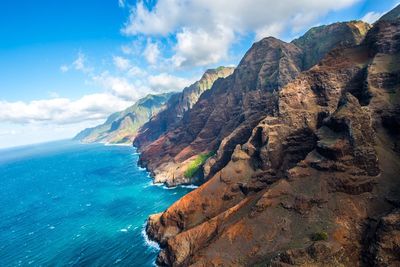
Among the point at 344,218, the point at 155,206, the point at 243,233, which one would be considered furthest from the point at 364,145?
the point at 155,206

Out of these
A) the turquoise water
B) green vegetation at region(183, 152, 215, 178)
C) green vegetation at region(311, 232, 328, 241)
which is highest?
green vegetation at region(311, 232, 328, 241)

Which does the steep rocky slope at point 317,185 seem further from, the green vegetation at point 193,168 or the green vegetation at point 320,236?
the green vegetation at point 193,168

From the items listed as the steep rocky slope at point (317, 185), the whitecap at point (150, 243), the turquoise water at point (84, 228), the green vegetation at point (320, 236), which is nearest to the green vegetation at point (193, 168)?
the turquoise water at point (84, 228)

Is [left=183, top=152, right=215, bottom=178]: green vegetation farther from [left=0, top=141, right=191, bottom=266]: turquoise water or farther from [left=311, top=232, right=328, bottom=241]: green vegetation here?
[left=311, top=232, right=328, bottom=241]: green vegetation

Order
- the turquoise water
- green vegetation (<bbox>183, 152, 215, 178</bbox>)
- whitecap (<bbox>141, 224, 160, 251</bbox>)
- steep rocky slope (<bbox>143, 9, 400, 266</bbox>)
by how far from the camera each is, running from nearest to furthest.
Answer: steep rocky slope (<bbox>143, 9, 400, 266</bbox>)
the turquoise water
whitecap (<bbox>141, 224, 160, 251</bbox>)
green vegetation (<bbox>183, 152, 215, 178</bbox>)

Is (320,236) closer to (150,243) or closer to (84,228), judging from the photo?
(150,243)

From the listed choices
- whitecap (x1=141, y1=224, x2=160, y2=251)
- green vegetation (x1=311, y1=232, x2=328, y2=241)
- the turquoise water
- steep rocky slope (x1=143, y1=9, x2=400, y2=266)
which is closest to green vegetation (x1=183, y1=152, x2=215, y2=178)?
the turquoise water

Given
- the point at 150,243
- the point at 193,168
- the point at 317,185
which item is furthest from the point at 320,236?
the point at 193,168

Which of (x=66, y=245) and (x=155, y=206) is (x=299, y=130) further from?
(x=66, y=245)
